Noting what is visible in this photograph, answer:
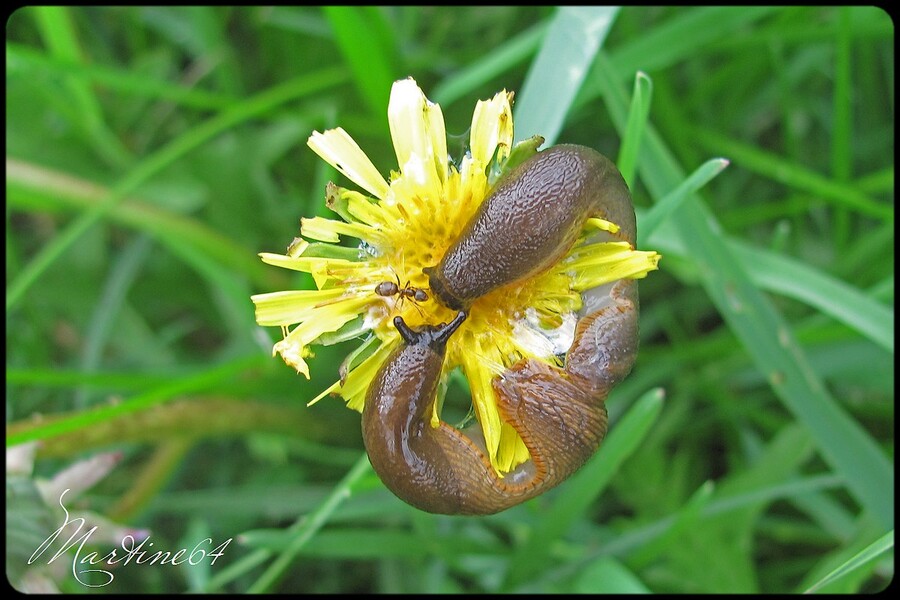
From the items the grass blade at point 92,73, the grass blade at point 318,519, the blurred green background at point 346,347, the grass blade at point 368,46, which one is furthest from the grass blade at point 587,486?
the grass blade at point 92,73

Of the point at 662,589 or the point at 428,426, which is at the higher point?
the point at 428,426

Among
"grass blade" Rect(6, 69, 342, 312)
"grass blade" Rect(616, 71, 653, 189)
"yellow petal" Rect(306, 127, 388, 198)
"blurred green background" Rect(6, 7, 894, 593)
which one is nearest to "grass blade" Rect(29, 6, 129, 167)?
"blurred green background" Rect(6, 7, 894, 593)

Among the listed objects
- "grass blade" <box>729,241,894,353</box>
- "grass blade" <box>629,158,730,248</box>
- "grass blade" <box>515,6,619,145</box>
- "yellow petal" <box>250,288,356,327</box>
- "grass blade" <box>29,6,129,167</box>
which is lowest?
"grass blade" <box>729,241,894,353</box>

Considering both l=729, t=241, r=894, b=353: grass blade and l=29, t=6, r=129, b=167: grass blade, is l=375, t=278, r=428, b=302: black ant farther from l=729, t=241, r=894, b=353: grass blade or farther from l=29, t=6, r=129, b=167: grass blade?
l=29, t=6, r=129, b=167: grass blade

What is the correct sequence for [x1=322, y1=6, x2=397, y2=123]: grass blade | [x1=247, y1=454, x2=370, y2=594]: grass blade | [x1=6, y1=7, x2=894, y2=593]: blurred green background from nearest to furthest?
1. [x1=247, y1=454, x2=370, y2=594]: grass blade
2. [x1=6, y1=7, x2=894, y2=593]: blurred green background
3. [x1=322, y1=6, x2=397, y2=123]: grass blade

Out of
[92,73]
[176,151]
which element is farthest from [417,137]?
[92,73]

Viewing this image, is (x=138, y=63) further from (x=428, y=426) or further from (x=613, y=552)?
(x=613, y=552)

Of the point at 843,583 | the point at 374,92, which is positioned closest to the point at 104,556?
the point at 374,92

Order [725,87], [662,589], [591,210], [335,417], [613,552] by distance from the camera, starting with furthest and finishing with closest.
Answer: [725,87] < [335,417] < [662,589] < [613,552] < [591,210]
